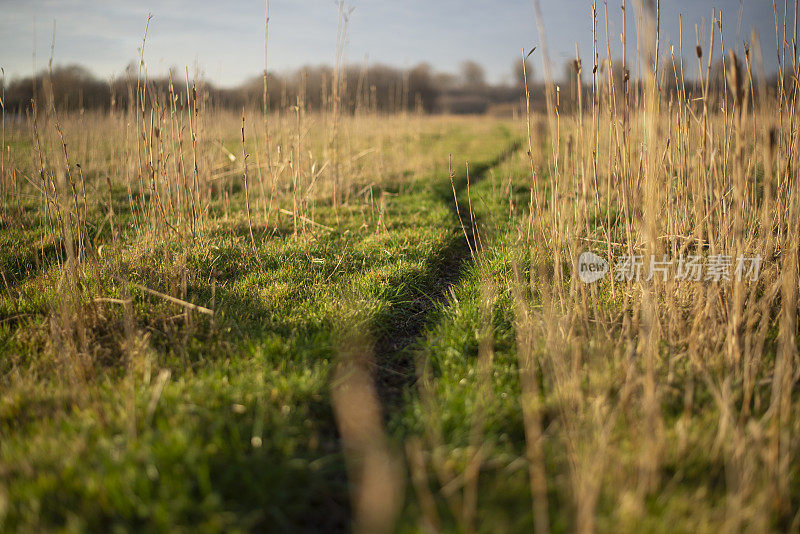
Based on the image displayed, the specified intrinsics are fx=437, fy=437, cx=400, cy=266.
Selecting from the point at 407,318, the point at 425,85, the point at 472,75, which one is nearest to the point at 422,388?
the point at 407,318

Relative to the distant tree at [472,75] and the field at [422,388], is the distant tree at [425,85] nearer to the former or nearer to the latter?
the distant tree at [472,75]

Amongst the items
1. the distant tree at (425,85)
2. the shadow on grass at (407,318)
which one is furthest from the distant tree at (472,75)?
the shadow on grass at (407,318)

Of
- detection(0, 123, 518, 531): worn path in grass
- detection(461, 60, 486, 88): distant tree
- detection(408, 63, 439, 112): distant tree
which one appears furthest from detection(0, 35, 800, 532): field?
detection(461, 60, 486, 88): distant tree

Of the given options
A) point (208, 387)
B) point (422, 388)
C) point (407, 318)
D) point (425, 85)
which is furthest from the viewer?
point (425, 85)

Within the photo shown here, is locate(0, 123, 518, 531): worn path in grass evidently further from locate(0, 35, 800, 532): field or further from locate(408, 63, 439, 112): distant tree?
locate(408, 63, 439, 112): distant tree

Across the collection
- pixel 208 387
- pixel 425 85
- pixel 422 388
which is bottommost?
pixel 422 388

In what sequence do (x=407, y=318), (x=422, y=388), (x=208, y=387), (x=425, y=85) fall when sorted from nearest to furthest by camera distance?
A: (x=208, y=387), (x=422, y=388), (x=407, y=318), (x=425, y=85)

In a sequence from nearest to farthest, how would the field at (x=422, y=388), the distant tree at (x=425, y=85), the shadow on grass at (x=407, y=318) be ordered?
the field at (x=422, y=388) → the shadow on grass at (x=407, y=318) → the distant tree at (x=425, y=85)

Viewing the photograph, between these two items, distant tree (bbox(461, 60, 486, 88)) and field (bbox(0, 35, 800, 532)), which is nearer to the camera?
field (bbox(0, 35, 800, 532))

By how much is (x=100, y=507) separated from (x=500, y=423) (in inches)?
49.6

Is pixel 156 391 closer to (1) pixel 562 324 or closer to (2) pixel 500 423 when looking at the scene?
(2) pixel 500 423

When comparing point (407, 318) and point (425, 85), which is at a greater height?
point (425, 85)

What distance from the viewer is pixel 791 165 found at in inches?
88.7

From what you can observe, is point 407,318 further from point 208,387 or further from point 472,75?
point 472,75
